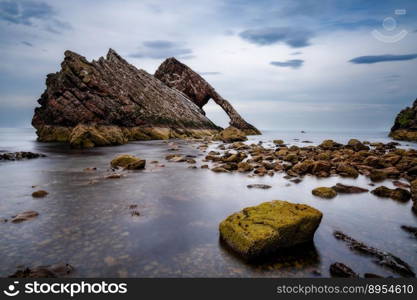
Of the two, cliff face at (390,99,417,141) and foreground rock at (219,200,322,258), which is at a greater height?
cliff face at (390,99,417,141)

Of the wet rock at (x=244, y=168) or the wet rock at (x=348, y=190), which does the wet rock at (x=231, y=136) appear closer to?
the wet rock at (x=244, y=168)

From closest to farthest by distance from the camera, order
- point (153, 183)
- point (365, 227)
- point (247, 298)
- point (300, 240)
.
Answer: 1. point (247, 298)
2. point (300, 240)
3. point (365, 227)
4. point (153, 183)

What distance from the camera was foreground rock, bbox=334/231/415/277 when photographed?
244 inches

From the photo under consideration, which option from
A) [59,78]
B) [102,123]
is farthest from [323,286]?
[59,78]

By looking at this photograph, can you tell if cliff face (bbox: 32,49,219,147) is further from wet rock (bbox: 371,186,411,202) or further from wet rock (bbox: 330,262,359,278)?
wet rock (bbox: 330,262,359,278)

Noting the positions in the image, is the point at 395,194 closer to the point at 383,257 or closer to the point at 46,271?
the point at 383,257

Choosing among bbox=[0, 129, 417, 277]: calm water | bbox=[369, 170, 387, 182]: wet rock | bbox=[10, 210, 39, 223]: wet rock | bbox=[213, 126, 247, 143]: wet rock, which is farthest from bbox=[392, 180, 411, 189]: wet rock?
bbox=[213, 126, 247, 143]: wet rock

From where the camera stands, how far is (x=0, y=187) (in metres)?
14.3

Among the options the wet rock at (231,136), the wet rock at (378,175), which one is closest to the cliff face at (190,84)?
the wet rock at (231,136)

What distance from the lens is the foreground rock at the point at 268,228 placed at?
6523mm

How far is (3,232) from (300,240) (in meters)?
8.46

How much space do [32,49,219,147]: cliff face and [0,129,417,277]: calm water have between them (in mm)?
27971

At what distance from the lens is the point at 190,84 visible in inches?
3802

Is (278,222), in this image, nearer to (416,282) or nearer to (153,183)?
(416,282)
